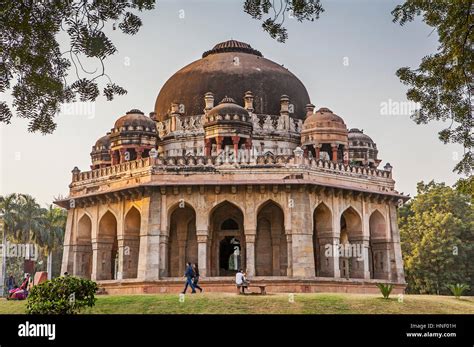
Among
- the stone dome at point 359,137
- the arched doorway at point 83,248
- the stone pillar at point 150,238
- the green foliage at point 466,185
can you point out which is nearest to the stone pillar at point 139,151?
the stone pillar at point 150,238

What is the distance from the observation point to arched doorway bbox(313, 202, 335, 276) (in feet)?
78.4

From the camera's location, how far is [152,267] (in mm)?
22750

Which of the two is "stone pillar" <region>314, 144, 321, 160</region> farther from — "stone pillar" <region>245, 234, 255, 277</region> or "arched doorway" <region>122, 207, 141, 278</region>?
"arched doorway" <region>122, 207, 141, 278</region>

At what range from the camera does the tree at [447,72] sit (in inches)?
408

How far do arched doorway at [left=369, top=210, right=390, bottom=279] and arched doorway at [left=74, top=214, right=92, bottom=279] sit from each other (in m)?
12.1

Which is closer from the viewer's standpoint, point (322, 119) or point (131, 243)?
point (131, 243)

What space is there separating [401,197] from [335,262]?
15.6 ft

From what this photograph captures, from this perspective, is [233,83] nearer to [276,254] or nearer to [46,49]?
[276,254]

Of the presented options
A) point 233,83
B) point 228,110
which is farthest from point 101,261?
point 233,83

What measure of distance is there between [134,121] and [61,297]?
40.6 ft

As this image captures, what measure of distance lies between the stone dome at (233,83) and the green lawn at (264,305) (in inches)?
479

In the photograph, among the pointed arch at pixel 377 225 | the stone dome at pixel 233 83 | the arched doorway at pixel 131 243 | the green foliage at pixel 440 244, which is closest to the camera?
the arched doorway at pixel 131 243

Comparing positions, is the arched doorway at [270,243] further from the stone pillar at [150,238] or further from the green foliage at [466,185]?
the green foliage at [466,185]

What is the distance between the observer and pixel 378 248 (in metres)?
26.3
